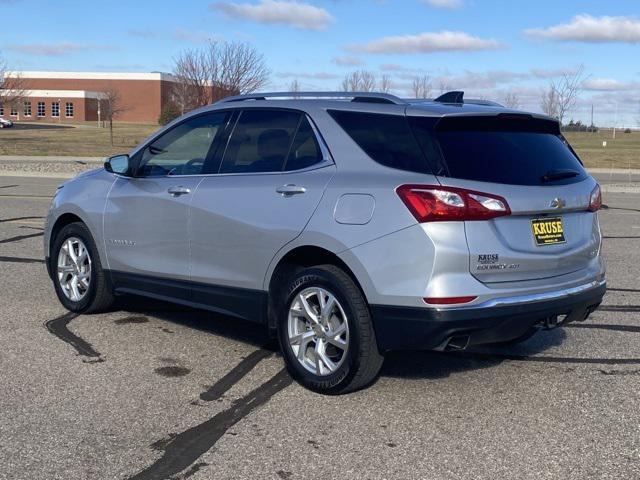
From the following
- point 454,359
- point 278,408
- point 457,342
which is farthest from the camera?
point 454,359

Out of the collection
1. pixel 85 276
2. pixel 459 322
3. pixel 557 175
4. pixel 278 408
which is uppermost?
pixel 557 175

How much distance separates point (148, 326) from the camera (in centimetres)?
644

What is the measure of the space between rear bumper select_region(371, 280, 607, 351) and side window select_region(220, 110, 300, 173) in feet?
4.55

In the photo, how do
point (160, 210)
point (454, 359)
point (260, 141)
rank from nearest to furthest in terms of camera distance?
point (260, 141) < point (454, 359) < point (160, 210)

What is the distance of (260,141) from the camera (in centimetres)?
539

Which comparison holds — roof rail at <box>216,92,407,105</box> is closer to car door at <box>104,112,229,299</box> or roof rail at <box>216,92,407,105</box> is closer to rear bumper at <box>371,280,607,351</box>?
car door at <box>104,112,229,299</box>

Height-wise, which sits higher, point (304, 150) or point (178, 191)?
point (304, 150)

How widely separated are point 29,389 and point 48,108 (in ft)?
387

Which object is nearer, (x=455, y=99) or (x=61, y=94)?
(x=455, y=99)

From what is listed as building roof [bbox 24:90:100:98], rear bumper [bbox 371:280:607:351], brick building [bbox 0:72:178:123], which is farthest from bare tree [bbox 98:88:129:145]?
rear bumper [bbox 371:280:607:351]

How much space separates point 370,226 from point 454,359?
163 cm

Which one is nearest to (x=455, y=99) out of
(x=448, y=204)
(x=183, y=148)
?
(x=448, y=204)

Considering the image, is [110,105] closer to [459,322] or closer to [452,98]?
[452,98]

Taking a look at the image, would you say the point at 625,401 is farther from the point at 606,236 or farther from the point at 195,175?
the point at 606,236
